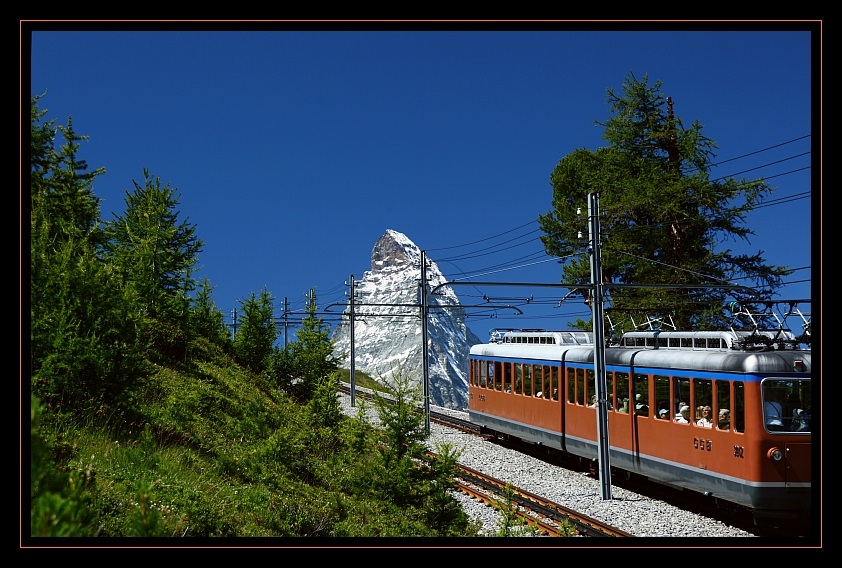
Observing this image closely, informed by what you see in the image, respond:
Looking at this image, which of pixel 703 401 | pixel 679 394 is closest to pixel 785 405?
pixel 703 401

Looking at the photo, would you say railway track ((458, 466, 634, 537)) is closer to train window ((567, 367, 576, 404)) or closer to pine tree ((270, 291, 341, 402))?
train window ((567, 367, 576, 404))

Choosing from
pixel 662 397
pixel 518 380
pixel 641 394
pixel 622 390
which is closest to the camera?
pixel 662 397

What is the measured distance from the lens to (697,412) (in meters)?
13.0

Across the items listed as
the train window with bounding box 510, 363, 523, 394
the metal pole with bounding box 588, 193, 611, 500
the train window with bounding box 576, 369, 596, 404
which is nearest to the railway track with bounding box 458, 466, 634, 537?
the metal pole with bounding box 588, 193, 611, 500

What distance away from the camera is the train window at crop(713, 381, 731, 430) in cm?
1214

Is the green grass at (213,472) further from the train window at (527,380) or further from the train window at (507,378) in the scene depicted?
the train window at (507,378)

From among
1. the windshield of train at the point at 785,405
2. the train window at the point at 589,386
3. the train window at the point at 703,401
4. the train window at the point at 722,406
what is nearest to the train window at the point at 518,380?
the train window at the point at 589,386

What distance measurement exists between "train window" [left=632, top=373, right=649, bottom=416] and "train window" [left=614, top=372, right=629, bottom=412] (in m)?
0.31

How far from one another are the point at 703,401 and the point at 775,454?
1.68 meters

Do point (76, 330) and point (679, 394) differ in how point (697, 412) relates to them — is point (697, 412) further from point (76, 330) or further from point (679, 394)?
point (76, 330)
